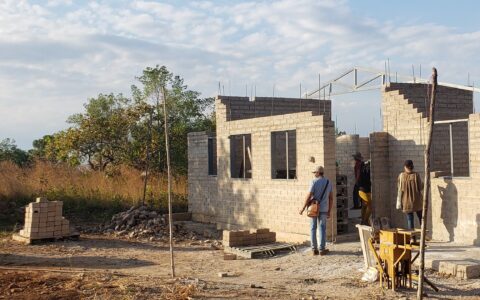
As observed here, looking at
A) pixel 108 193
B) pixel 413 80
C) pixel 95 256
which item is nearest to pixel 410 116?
pixel 413 80

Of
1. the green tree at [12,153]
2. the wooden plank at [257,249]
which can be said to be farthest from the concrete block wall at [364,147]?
the green tree at [12,153]

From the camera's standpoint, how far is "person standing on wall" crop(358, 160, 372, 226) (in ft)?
41.0

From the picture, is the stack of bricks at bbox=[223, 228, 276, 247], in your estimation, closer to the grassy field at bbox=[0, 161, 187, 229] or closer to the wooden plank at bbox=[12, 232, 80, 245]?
the wooden plank at bbox=[12, 232, 80, 245]

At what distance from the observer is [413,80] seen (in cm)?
1532

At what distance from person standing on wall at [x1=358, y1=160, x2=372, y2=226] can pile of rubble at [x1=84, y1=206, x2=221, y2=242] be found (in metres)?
4.41

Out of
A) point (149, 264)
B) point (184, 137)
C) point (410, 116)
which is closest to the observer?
point (149, 264)

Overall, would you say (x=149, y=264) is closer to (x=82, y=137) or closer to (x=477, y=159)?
(x=477, y=159)

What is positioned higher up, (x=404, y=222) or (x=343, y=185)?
(x=343, y=185)

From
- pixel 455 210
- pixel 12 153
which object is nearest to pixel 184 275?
pixel 455 210

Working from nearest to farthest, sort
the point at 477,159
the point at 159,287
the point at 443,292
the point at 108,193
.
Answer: the point at 443,292, the point at 159,287, the point at 477,159, the point at 108,193

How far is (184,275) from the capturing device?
33.0 ft

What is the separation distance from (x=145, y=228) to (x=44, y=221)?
113 inches

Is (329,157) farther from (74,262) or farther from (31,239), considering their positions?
(31,239)

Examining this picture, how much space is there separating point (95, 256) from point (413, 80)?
9545 millimetres
